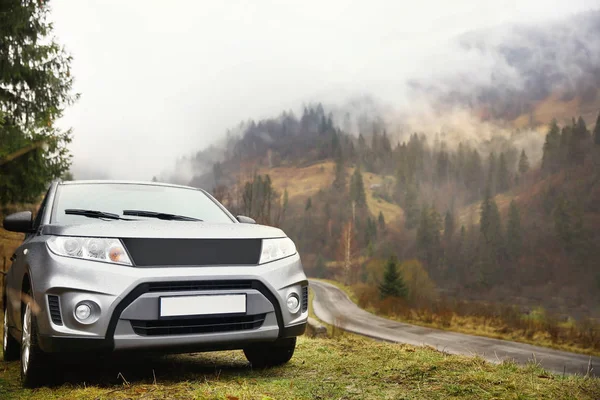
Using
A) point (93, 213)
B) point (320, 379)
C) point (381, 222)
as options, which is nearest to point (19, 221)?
point (93, 213)

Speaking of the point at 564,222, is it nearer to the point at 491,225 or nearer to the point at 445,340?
the point at 491,225

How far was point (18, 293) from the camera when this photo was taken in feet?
15.3

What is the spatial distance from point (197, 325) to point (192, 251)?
1.77 ft

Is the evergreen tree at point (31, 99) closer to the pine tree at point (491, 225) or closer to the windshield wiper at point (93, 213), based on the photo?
the windshield wiper at point (93, 213)

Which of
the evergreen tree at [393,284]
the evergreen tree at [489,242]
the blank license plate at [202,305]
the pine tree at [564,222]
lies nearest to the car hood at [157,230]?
the blank license plate at [202,305]

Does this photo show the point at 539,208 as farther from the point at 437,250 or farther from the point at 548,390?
the point at 548,390

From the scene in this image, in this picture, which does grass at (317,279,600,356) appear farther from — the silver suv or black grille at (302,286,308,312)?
the silver suv

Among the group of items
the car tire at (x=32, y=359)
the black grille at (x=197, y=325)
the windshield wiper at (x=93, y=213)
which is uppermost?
the windshield wiper at (x=93, y=213)

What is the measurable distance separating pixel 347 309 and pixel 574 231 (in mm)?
114554

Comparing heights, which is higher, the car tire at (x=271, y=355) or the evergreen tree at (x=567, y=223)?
the car tire at (x=271, y=355)

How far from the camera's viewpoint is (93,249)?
12.4 ft

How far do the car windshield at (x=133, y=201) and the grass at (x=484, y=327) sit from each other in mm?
40008

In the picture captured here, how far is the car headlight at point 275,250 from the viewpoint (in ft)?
13.9

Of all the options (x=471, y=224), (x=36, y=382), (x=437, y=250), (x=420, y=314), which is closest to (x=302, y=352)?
(x=36, y=382)
